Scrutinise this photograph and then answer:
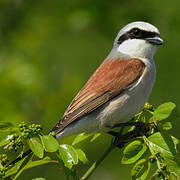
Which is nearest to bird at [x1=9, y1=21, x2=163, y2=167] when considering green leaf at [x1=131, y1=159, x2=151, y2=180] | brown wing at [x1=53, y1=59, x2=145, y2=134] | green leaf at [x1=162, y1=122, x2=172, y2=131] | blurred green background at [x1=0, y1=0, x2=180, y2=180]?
brown wing at [x1=53, y1=59, x2=145, y2=134]

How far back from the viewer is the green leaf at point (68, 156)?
8.75ft

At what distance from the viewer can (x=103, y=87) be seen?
14.2ft

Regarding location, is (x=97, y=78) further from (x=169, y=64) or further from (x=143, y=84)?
(x=169, y=64)

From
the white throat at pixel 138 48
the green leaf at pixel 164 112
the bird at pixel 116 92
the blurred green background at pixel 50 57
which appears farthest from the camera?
the blurred green background at pixel 50 57

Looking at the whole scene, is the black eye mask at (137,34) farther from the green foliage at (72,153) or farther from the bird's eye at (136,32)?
the green foliage at (72,153)

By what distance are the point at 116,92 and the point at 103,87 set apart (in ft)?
0.50

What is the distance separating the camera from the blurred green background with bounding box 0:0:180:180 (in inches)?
213

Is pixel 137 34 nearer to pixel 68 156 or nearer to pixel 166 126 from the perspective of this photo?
pixel 166 126

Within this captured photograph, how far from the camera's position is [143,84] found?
427 centimetres

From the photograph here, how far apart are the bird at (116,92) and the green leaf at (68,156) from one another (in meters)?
1.26

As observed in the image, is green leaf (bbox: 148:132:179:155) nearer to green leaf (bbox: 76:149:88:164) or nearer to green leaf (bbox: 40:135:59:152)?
green leaf (bbox: 76:149:88:164)

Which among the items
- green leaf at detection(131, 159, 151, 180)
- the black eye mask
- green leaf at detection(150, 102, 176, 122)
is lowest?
green leaf at detection(131, 159, 151, 180)

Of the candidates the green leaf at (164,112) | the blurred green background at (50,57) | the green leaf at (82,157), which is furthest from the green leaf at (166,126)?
the blurred green background at (50,57)

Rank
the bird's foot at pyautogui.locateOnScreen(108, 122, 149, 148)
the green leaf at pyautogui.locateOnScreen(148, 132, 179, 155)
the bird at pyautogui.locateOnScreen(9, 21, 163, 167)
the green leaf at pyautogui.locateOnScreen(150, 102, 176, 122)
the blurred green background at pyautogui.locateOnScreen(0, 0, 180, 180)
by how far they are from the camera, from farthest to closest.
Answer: the blurred green background at pyautogui.locateOnScreen(0, 0, 180, 180) → the bird at pyautogui.locateOnScreen(9, 21, 163, 167) → the bird's foot at pyautogui.locateOnScreen(108, 122, 149, 148) → the green leaf at pyautogui.locateOnScreen(150, 102, 176, 122) → the green leaf at pyautogui.locateOnScreen(148, 132, 179, 155)
